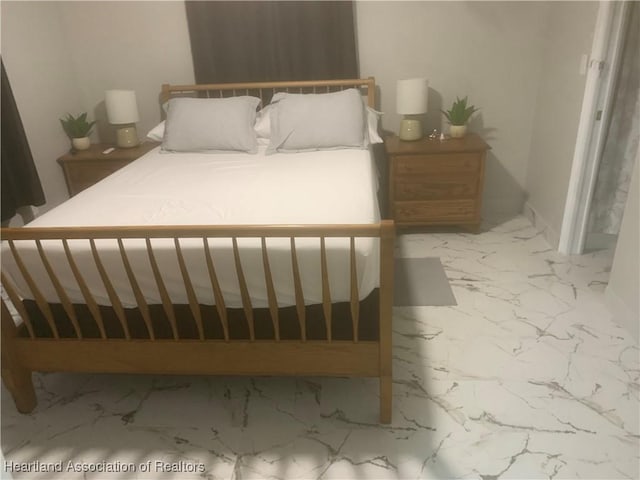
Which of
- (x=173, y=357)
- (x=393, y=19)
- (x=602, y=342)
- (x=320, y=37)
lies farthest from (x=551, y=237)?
(x=173, y=357)

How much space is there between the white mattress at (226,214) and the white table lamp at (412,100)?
546 millimetres

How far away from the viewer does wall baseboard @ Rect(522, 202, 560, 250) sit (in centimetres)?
300

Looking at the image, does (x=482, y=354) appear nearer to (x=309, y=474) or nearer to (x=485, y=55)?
(x=309, y=474)

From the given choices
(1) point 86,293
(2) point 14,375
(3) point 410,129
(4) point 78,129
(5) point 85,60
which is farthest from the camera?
(5) point 85,60

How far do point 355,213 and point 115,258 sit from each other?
2.82ft

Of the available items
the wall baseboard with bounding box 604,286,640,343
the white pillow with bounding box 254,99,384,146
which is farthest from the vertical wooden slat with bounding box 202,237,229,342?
the wall baseboard with bounding box 604,286,640,343

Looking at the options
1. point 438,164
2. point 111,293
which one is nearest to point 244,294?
point 111,293

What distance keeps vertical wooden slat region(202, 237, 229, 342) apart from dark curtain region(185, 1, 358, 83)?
2035mm

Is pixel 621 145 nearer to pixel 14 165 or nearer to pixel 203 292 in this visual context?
pixel 203 292

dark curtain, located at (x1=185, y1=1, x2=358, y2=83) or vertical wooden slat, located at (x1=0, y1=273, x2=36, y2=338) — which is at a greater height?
dark curtain, located at (x1=185, y1=1, x2=358, y2=83)

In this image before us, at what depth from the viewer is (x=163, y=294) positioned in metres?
1.58

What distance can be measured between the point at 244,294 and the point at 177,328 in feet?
1.01

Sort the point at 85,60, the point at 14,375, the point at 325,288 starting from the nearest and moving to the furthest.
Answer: the point at 325,288
the point at 14,375
the point at 85,60

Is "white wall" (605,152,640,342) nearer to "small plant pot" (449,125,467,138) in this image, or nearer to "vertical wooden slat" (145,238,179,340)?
"small plant pot" (449,125,467,138)
